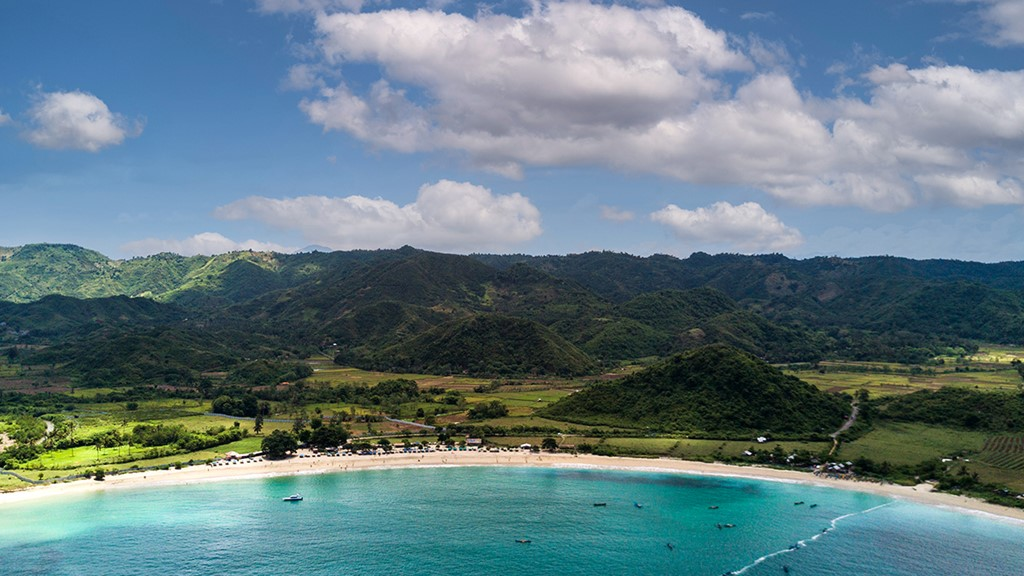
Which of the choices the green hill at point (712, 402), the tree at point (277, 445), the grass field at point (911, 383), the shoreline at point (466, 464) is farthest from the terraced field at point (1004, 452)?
the tree at point (277, 445)

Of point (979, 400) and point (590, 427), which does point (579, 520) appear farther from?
point (979, 400)

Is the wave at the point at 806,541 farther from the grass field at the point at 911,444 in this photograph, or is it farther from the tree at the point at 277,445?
the tree at the point at 277,445

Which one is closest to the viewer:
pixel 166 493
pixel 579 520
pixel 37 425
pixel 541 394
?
pixel 579 520

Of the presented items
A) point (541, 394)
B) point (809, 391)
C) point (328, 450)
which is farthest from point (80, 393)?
point (809, 391)

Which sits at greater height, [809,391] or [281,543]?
[809,391]

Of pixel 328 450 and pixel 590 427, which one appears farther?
pixel 590 427

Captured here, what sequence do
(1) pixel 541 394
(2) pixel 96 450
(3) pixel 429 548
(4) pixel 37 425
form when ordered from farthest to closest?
(1) pixel 541 394, (4) pixel 37 425, (2) pixel 96 450, (3) pixel 429 548

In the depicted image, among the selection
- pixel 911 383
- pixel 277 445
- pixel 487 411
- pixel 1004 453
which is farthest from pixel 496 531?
pixel 911 383

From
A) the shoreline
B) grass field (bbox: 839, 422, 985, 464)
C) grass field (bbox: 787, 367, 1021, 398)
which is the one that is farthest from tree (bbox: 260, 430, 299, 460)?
grass field (bbox: 787, 367, 1021, 398)
